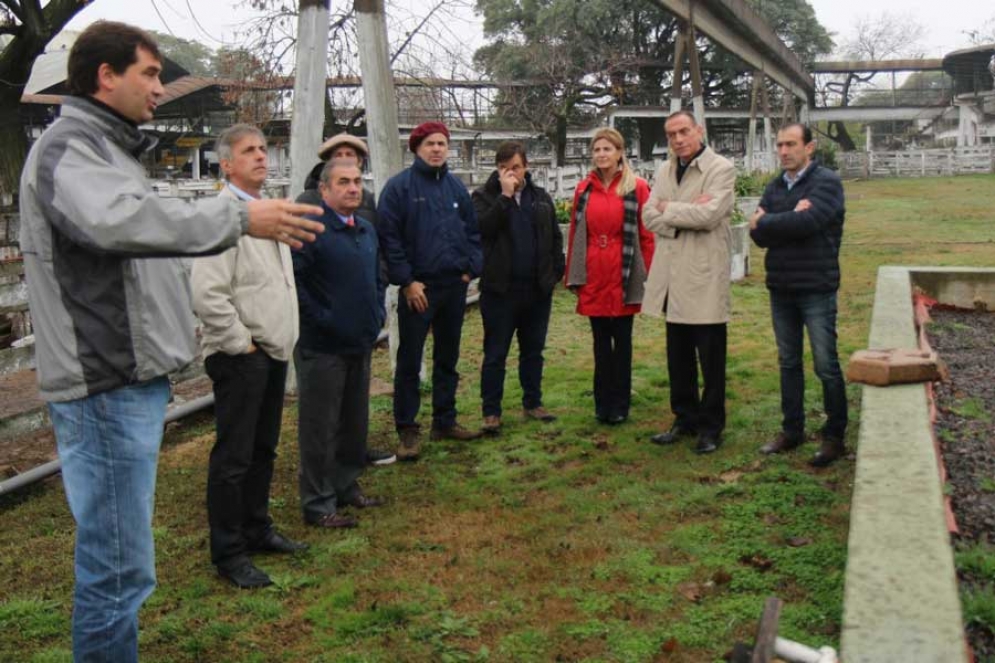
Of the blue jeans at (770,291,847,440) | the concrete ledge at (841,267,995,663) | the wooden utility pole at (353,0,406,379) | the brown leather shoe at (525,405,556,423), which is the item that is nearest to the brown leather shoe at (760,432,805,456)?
the blue jeans at (770,291,847,440)

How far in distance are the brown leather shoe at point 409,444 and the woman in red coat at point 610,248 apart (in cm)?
132

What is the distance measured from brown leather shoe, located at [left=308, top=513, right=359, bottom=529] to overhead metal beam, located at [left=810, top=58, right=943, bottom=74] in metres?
51.7

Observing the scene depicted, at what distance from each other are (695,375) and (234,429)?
3015 millimetres

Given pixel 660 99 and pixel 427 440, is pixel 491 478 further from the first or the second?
pixel 660 99

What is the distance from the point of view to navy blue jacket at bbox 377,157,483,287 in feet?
19.2

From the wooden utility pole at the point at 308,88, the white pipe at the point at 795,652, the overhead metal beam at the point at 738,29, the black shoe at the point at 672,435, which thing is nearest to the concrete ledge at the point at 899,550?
the white pipe at the point at 795,652

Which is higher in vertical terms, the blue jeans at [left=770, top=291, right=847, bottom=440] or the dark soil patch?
the blue jeans at [left=770, top=291, right=847, bottom=440]

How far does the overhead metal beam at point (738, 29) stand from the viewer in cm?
1433

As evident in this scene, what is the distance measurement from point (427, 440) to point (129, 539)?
12.2ft

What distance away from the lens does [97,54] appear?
266 centimetres

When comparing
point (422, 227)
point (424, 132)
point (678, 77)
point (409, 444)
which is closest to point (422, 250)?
point (422, 227)

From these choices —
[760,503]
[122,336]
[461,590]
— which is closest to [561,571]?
[461,590]

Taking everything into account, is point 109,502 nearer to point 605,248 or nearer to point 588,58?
point 605,248

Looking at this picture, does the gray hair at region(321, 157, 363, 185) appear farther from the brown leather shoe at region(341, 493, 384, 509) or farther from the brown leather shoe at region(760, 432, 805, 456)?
the brown leather shoe at region(760, 432, 805, 456)
